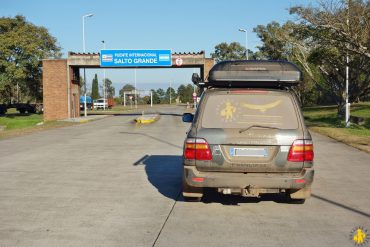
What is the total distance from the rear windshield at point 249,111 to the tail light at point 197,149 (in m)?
0.25

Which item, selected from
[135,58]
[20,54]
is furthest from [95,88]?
[135,58]

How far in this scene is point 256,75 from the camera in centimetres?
674

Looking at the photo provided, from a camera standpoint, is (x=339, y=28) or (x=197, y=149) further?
(x=339, y=28)

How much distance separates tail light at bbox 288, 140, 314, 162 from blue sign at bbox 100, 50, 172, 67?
3425 cm

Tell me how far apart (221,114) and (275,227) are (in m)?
1.71

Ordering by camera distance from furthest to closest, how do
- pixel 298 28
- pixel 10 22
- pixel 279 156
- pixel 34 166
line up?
pixel 10 22
pixel 298 28
pixel 34 166
pixel 279 156

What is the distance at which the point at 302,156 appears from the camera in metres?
6.32

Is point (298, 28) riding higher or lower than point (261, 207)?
higher

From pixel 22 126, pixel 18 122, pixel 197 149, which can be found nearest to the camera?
pixel 197 149

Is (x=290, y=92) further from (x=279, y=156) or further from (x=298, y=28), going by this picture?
(x=298, y=28)

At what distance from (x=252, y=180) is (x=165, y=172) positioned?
440cm

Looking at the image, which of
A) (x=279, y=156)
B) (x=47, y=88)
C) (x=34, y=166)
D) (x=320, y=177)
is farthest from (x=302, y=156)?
(x=47, y=88)

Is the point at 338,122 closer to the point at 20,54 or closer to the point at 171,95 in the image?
the point at 20,54

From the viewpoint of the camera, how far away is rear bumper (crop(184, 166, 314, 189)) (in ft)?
20.7
